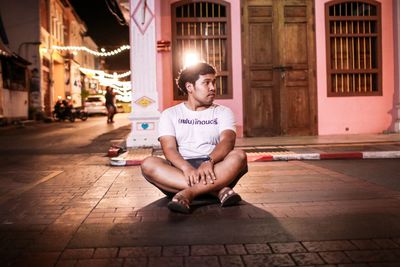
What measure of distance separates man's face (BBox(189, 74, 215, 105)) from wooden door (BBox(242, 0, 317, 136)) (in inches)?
294

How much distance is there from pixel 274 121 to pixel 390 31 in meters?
3.63

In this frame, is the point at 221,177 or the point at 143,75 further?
the point at 143,75

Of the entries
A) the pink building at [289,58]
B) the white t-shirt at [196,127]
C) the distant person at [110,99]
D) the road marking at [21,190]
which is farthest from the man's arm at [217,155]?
the distant person at [110,99]

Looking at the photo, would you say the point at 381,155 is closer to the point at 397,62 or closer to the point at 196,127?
the point at 397,62

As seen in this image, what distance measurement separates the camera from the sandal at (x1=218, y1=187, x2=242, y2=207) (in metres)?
4.58

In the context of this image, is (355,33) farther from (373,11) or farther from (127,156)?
(127,156)

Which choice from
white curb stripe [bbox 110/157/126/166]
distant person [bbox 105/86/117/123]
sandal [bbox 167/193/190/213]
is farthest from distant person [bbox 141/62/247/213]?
distant person [bbox 105/86/117/123]

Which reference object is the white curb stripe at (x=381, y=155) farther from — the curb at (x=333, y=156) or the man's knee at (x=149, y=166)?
the man's knee at (x=149, y=166)

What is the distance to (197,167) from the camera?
4918mm

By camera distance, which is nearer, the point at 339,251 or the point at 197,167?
the point at 339,251

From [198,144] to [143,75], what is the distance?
20.3 feet

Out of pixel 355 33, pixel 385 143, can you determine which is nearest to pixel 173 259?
pixel 385 143

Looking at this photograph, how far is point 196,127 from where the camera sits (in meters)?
4.90

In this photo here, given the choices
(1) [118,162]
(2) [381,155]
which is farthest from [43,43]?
(2) [381,155]
